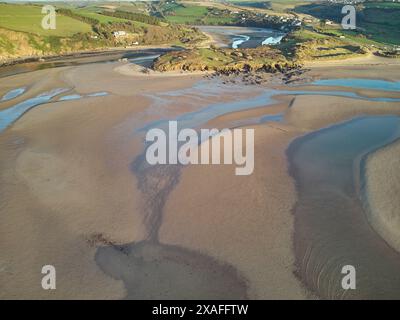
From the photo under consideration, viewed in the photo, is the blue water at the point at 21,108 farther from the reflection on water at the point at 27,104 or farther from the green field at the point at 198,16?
the green field at the point at 198,16

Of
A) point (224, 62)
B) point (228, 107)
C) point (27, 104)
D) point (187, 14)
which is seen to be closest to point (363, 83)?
point (228, 107)

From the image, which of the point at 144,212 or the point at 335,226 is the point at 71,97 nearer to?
the point at 144,212

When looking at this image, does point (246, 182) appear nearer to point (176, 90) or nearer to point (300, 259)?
point (300, 259)

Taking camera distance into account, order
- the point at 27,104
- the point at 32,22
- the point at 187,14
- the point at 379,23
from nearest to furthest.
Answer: the point at 27,104
the point at 32,22
the point at 379,23
the point at 187,14

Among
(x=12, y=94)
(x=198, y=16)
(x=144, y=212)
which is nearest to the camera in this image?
(x=144, y=212)

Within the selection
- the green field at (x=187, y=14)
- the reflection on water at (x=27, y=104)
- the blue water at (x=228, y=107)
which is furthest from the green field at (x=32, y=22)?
the green field at (x=187, y=14)

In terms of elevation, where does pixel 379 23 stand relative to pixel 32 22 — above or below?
above
